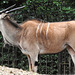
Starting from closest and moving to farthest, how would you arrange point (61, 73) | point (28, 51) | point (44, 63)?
1. point (28, 51)
2. point (61, 73)
3. point (44, 63)

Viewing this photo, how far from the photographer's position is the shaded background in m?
5.81

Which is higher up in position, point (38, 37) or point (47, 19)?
point (47, 19)

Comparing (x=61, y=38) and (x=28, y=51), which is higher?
(x=61, y=38)

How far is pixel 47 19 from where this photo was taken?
19.7 feet

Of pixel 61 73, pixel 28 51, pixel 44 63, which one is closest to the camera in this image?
pixel 28 51

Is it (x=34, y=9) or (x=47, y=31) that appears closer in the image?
(x=47, y=31)

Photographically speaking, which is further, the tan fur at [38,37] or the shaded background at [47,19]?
the shaded background at [47,19]

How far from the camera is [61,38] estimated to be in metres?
5.00

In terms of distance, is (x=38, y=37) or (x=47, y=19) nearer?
(x=38, y=37)

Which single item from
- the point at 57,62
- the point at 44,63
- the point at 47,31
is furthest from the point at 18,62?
the point at 47,31

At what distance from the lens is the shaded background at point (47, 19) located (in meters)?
5.81

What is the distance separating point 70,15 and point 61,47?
1299mm

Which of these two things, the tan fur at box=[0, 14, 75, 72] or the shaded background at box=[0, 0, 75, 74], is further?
the shaded background at box=[0, 0, 75, 74]

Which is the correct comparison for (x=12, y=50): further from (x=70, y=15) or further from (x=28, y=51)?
(x=70, y=15)
